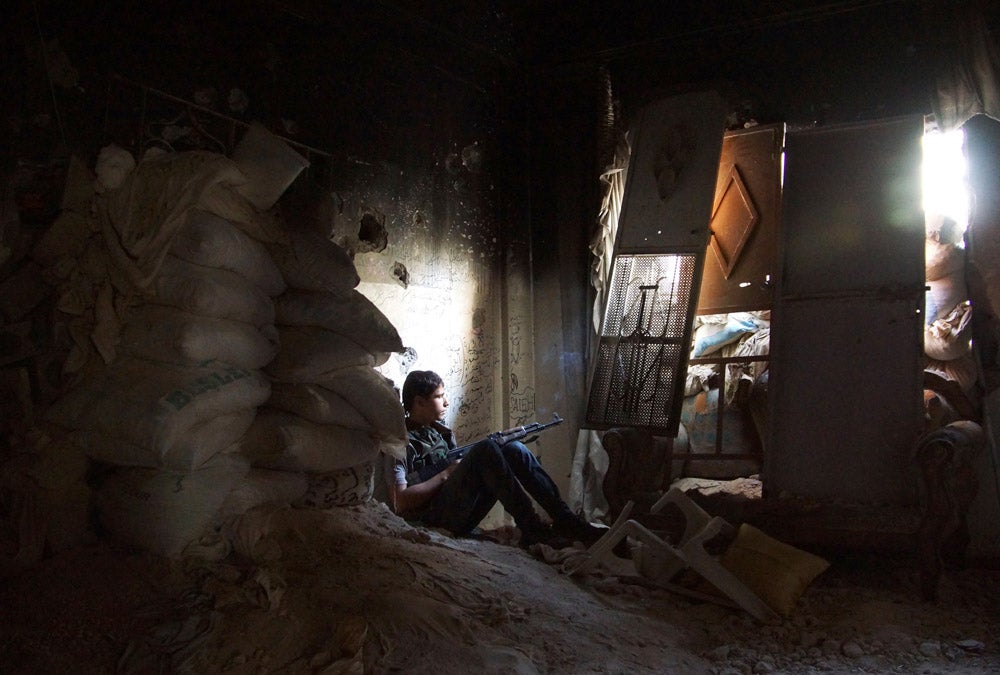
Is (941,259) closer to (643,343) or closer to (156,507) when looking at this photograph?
(643,343)

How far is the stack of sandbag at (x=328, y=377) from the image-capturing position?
293cm

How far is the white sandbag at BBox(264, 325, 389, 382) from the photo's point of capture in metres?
2.96

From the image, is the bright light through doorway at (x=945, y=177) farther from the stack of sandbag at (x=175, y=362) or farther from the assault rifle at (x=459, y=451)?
the stack of sandbag at (x=175, y=362)

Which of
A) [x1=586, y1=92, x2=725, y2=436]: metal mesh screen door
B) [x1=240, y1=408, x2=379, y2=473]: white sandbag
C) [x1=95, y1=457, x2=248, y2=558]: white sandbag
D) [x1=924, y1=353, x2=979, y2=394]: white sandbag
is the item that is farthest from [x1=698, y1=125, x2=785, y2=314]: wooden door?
[x1=95, y1=457, x2=248, y2=558]: white sandbag

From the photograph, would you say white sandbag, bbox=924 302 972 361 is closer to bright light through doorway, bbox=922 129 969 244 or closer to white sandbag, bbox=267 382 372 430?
bright light through doorway, bbox=922 129 969 244

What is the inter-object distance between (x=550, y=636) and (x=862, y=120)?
10.3 ft

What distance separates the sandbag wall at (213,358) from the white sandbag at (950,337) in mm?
2604

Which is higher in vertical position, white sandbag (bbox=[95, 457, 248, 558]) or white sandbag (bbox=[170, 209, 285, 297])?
white sandbag (bbox=[170, 209, 285, 297])

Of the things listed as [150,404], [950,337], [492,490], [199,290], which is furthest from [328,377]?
[950,337]

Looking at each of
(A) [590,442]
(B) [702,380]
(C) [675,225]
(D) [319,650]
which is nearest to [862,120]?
(C) [675,225]

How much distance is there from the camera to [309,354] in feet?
9.76

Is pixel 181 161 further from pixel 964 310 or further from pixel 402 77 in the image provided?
pixel 964 310

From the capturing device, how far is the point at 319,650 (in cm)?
225

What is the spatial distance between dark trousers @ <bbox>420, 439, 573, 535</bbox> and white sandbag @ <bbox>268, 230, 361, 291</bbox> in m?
1.02
